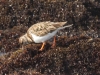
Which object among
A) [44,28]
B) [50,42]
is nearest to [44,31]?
[44,28]

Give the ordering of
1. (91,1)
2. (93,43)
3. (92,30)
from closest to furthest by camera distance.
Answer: (93,43) < (92,30) < (91,1)

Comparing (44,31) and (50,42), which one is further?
(50,42)

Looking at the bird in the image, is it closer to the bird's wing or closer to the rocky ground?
the bird's wing

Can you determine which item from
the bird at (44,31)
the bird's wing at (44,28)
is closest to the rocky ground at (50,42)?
the bird at (44,31)

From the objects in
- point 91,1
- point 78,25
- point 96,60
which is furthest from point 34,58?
point 91,1

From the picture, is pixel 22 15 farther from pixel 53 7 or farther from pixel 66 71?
pixel 66 71

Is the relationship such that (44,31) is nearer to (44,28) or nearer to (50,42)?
(44,28)

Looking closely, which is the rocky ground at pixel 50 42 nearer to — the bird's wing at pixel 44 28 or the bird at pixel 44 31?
the bird at pixel 44 31

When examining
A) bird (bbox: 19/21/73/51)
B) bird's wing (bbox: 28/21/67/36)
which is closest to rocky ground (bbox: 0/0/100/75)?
bird (bbox: 19/21/73/51)
